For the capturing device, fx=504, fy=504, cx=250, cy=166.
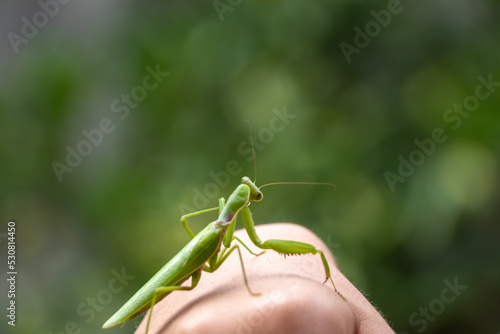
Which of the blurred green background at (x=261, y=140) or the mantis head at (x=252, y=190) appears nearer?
the mantis head at (x=252, y=190)

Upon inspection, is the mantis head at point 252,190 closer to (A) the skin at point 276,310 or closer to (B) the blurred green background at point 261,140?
(A) the skin at point 276,310

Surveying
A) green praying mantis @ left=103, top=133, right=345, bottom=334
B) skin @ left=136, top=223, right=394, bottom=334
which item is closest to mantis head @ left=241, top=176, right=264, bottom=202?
green praying mantis @ left=103, top=133, right=345, bottom=334

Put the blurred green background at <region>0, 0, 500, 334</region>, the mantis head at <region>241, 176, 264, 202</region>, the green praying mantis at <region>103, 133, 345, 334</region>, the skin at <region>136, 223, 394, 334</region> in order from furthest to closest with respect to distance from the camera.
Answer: the blurred green background at <region>0, 0, 500, 334</region> → the mantis head at <region>241, 176, 264, 202</region> → the green praying mantis at <region>103, 133, 345, 334</region> → the skin at <region>136, 223, 394, 334</region>

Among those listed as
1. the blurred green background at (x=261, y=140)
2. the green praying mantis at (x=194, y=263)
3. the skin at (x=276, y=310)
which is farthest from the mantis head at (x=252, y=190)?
the blurred green background at (x=261, y=140)

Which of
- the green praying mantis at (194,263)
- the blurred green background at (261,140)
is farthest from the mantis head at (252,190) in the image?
the blurred green background at (261,140)

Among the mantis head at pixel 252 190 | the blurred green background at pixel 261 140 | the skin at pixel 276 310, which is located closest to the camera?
the skin at pixel 276 310

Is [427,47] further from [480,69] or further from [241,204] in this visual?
[241,204]

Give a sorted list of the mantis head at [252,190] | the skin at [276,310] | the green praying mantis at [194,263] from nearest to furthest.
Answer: the skin at [276,310], the green praying mantis at [194,263], the mantis head at [252,190]

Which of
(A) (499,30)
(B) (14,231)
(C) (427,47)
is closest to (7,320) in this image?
(B) (14,231)

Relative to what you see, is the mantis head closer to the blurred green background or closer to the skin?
the skin
